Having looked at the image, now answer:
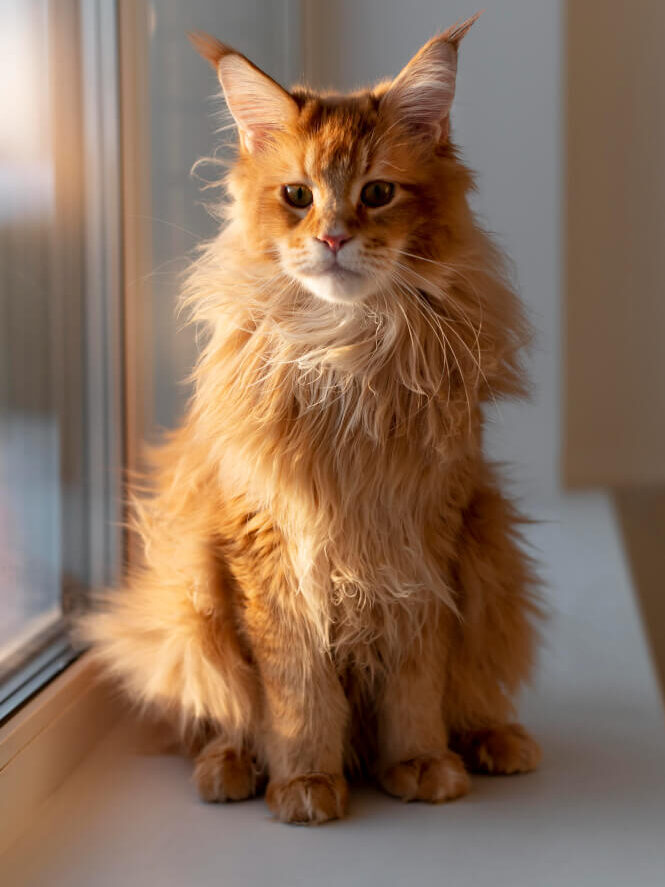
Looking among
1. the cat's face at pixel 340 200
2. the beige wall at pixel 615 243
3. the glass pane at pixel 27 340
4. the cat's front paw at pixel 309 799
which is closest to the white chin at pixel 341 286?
the cat's face at pixel 340 200

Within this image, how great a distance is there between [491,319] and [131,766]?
77 cm

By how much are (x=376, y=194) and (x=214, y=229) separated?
2.79ft

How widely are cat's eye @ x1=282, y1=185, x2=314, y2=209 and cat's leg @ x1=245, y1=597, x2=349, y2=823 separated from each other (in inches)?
18.4

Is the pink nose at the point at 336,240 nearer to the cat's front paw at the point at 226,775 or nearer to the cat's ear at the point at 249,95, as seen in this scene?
the cat's ear at the point at 249,95

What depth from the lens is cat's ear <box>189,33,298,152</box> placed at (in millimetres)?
1102

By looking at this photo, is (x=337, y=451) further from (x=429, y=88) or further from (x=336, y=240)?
(x=429, y=88)

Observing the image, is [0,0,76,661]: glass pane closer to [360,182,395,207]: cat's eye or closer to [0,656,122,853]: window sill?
[0,656,122,853]: window sill

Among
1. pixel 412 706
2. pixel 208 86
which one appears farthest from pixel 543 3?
pixel 412 706

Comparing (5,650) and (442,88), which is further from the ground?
(442,88)

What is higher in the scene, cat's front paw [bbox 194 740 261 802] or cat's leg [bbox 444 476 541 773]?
cat's leg [bbox 444 476 541 773]

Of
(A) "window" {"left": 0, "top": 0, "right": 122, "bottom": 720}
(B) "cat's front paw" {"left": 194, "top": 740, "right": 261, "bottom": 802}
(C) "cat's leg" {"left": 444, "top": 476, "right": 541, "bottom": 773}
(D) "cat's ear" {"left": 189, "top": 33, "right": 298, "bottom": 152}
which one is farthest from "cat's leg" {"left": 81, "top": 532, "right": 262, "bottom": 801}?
(D) "cat's ear" {"left": 189, "top": 33, "right": 298, "bottom": 152}

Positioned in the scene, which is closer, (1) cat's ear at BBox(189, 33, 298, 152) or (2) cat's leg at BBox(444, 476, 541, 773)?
(1) cat's ear at BBox(189, 33, 298, 152)

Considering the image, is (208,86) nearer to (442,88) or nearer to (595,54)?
(442,88)

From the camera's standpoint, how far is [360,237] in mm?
1059
